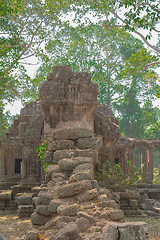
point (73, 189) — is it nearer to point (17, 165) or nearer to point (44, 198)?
point (44, 198)

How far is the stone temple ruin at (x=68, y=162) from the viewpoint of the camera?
4336 millimetres

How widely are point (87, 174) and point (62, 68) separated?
695 centimetres

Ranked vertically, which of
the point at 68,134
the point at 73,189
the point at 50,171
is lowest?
the point at 73,189

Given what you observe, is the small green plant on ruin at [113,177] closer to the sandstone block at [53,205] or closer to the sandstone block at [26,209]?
the sandstone block at [26,209]

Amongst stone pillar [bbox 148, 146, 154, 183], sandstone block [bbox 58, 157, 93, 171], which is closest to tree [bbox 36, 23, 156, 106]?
stone pillar [bbox 148, 146, 154, 183]

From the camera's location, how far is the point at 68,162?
6.25 metres

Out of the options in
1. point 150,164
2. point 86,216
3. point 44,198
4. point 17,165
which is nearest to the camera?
point 86,216

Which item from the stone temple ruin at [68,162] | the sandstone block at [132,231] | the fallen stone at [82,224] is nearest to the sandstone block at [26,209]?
the stone temple ruin at [68,162]

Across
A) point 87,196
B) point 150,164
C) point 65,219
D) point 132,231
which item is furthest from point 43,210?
point 150,164

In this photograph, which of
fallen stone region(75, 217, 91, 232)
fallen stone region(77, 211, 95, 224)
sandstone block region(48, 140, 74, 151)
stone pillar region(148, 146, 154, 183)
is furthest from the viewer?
stone pillar region(148, 146, 154, 183)

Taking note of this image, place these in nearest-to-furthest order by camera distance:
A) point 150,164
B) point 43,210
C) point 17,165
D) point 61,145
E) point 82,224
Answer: point 82,224 → point 43,210 → point 61,145 → point 17,165 → point 150,164

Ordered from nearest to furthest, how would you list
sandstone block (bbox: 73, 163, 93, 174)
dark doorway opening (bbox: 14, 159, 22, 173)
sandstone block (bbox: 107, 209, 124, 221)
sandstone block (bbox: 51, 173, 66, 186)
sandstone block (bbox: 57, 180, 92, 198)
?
sandstone block (bbox: 107, 209, 124, 221)
sandstone block (bbox: 57, 180, 92, 198)
sandstone block (bbox: 73, 163, 93, 174)
sandstone block (bbox: 51, 173, 66, 186)
dark doorway opening (bbox: 14, 159, 22, 173)

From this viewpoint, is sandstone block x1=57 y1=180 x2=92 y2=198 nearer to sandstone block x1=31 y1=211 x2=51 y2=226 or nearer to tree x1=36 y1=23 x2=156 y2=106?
sandstone block x1=31 y1=211 x2=51 y2=226

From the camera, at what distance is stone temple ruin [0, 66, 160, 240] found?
4.34m
